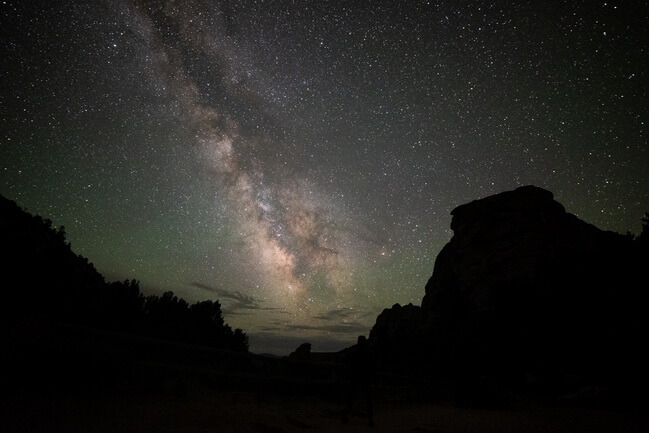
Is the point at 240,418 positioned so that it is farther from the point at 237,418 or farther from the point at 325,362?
the point at 325,362

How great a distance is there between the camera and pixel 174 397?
6.31m

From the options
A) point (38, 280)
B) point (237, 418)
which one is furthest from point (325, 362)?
point (38, 280)

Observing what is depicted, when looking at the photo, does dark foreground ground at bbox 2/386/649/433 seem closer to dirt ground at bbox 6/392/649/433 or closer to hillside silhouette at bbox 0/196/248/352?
dirt ground at bbox 6/392/649/433

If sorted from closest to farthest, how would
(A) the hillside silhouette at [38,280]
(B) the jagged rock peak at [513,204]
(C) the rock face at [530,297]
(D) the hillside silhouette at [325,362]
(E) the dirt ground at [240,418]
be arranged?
(E) the dirt ground at [240,418] < (D) the hillside silhouette at [325,362] < (A) the hillside silhouette at [38,280] < (C) the rock face at [530,297] < (B) the jagged rock peak at [513,204]

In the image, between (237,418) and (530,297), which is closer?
(237,418)

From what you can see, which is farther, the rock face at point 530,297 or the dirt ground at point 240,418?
the rock face at point 530,297

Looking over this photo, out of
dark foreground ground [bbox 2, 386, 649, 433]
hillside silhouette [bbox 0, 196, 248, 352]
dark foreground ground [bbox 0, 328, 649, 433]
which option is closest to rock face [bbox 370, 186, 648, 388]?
dark foreground ground [bbox 2, 386, 649, 433]

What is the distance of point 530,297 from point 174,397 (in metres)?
26.6

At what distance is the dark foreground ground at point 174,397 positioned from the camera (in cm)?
446

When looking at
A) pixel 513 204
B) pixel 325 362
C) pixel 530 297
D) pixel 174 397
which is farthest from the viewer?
pixel 513 204

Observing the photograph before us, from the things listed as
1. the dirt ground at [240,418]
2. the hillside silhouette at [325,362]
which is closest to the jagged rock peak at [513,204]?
the hillside silhouette at [325,362]

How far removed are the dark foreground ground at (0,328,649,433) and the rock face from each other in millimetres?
5147

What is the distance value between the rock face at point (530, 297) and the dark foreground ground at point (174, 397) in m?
5.15

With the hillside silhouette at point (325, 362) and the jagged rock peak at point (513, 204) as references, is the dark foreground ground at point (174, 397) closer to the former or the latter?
the hillside silhouette at point (325, 362)
